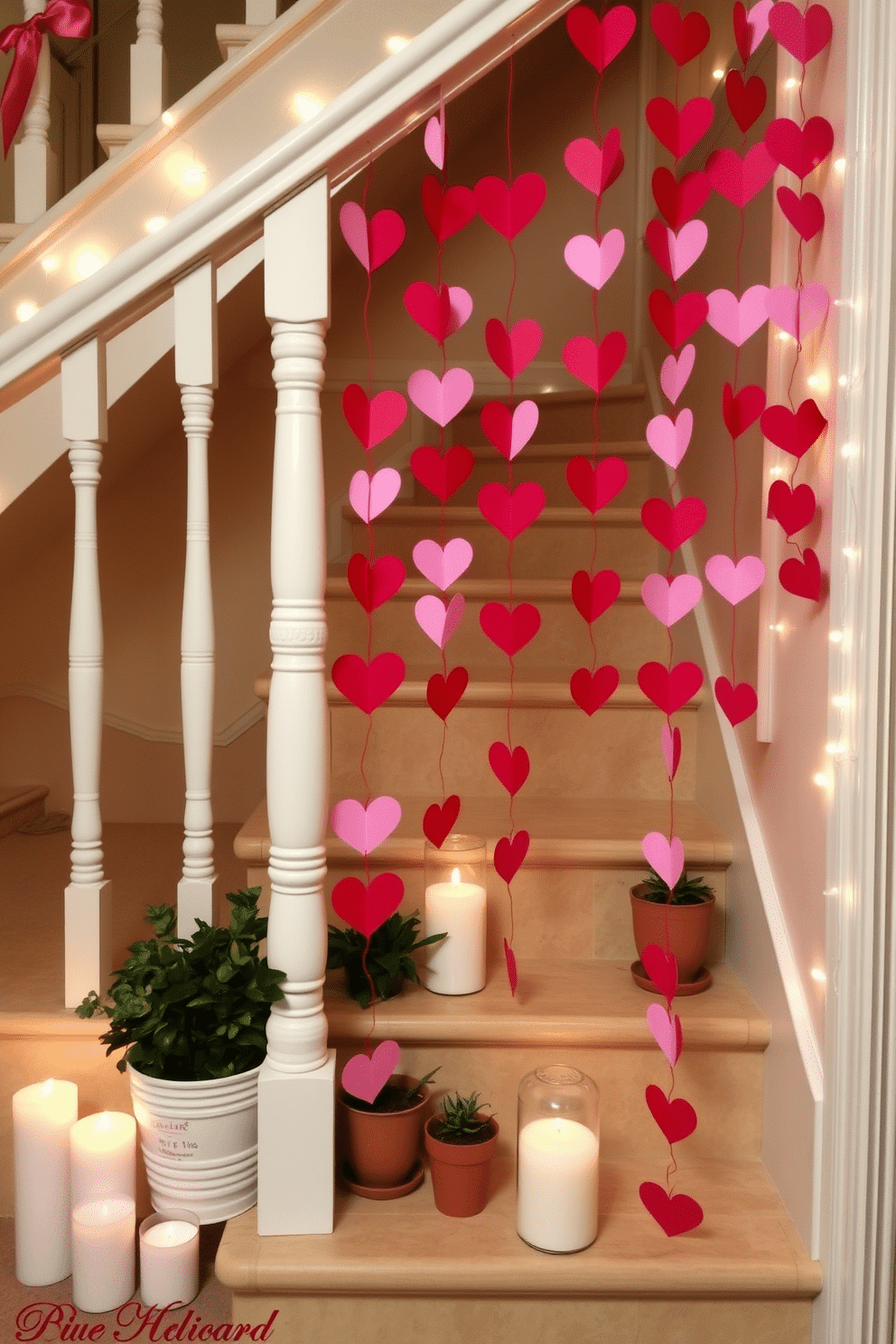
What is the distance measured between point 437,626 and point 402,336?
2.00 meters

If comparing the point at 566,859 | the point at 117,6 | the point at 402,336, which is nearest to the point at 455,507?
the point at 402,336

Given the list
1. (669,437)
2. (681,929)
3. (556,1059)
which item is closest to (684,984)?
(681,929)

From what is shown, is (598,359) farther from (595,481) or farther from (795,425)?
(795,425)

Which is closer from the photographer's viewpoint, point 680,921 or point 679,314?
point 679,314

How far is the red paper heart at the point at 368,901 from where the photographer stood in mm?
1249

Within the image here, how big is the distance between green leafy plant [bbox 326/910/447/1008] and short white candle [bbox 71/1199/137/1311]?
0.39 meters

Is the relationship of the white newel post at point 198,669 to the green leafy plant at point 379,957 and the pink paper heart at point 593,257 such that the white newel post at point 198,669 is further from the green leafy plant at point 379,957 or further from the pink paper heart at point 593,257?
the pink paper heart at point 593,257

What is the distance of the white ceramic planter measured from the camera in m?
1.26

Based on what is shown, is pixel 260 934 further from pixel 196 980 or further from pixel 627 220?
pixel 627 220

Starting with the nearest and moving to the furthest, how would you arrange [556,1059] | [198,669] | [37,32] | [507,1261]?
[507,1261] < [556,1059] < [198,669] < [37,32]

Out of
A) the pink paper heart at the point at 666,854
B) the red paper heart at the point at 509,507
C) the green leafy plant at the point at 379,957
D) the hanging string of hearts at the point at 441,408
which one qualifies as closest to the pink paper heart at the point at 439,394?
the hanging string of hearts at the point at 441,408

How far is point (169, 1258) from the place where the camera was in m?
1.26

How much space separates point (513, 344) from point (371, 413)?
19 centimetres

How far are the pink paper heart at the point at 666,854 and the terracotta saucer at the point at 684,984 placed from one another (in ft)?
0.75
